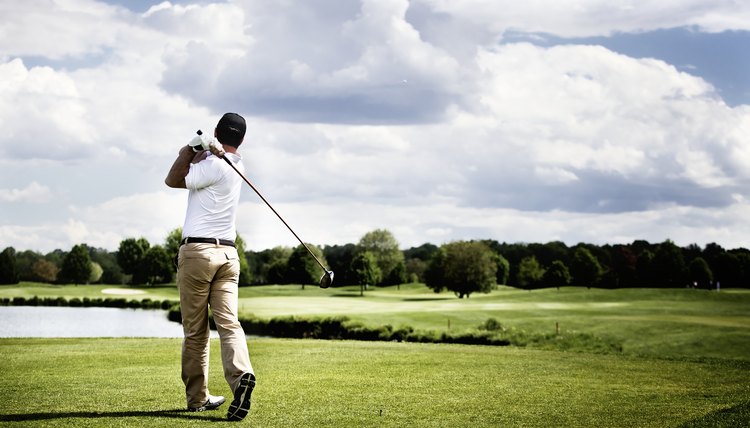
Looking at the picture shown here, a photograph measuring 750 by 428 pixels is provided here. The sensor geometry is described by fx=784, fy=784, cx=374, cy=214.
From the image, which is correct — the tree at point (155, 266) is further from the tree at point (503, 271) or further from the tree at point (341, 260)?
the tree at point (503, 271)

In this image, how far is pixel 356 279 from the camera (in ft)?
343

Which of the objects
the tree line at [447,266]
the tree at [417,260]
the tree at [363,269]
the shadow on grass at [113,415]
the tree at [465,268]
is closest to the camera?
the shadow on grass at [113,415]

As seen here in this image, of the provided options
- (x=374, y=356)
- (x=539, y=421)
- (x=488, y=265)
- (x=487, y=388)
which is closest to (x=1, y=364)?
(x=374, y=356)

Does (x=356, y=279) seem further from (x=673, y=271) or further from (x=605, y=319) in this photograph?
(x=605, y=319)

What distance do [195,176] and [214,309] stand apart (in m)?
1.35

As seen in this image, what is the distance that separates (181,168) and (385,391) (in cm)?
377

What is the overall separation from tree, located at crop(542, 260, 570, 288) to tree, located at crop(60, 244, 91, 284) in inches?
2562

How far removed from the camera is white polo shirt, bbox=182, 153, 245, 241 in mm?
7832

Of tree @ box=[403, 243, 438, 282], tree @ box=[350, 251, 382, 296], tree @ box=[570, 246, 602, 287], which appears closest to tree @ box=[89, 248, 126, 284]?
tree @ box=[350, 251, 382, 296]

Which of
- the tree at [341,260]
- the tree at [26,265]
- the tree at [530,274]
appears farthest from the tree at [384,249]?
the tree at [26,265]

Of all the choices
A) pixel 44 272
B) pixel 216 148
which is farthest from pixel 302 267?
pixel 216 148

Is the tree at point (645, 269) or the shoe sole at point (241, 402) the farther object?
the tree at point (645, 269)

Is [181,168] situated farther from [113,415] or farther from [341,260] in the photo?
[341,260]

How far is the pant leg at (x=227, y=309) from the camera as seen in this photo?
25.3ft
